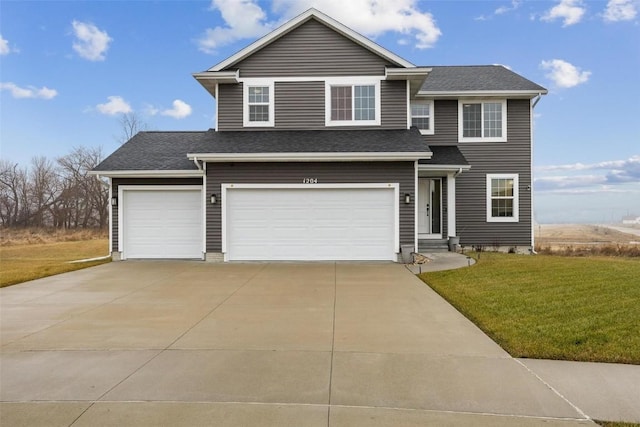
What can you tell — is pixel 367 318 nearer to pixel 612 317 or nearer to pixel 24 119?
pixel 612 317

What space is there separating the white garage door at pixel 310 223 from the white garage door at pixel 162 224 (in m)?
1.59

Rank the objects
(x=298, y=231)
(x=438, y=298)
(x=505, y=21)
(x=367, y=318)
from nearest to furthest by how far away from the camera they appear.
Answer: (x=367, y=318) < (x=438, y=298) < (x=298, y=231) < (x=505, y=21)

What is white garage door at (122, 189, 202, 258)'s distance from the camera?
14141 mm

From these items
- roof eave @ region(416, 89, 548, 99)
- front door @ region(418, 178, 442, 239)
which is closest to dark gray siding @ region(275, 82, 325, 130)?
roof eave @ region(416, 89, 548, 99)

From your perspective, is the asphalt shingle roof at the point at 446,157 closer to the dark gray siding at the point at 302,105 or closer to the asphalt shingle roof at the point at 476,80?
the dark gray siding at the point at 302,105

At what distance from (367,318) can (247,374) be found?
9.03 ft

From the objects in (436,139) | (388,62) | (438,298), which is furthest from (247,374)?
(436,139)

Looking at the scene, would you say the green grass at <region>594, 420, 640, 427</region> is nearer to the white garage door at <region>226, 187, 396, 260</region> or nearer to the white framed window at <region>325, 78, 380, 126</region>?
the white garage door at <region>226, 187, 396, 260</region>

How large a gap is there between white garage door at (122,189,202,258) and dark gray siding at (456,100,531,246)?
9995 millimetres

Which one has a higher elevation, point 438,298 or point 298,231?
point 298,231

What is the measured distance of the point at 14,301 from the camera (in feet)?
26.9

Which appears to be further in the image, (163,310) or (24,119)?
(24,119)

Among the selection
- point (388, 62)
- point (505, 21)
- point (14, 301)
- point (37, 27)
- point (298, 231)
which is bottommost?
point (14, 301)

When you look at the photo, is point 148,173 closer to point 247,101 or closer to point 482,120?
point 247,101
